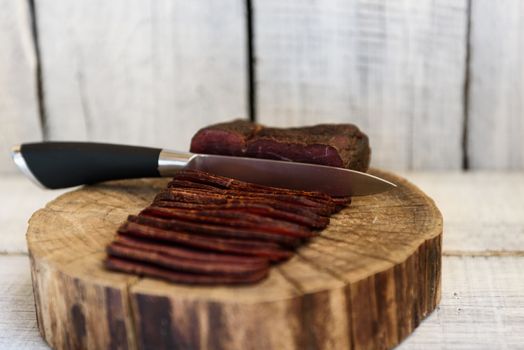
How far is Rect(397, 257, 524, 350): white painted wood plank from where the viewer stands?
3.74 ft

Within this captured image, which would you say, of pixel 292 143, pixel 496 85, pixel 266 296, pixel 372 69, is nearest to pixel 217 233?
pixel 266 296

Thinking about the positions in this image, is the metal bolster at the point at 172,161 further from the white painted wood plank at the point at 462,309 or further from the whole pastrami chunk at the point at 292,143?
the white painted wood plank at the point at 462,309

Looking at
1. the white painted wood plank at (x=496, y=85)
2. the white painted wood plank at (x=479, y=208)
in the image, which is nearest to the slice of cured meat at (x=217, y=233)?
the white painted wood plank at (x=479, y=208)

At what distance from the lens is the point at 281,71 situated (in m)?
1.98

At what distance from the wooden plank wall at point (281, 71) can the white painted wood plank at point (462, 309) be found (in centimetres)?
64

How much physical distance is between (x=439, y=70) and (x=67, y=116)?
1124 millimetres

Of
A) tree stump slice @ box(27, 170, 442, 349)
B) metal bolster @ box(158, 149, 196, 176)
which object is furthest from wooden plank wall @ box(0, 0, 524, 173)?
tree stump slice @ box(27, 170, 442, 349)

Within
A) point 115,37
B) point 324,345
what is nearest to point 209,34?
point 115,37

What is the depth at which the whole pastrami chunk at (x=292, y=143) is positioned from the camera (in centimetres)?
140

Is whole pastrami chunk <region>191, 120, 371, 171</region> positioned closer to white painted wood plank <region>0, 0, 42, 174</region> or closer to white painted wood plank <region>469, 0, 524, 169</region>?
white painted wood plank <region>469, 0, 524, 169</region>

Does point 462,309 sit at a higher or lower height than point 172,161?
lower

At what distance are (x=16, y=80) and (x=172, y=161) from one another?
0.85 m

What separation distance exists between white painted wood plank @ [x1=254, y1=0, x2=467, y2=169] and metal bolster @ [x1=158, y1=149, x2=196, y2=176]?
60 cm

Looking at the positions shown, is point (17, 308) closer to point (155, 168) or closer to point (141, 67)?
point (155, 168)
